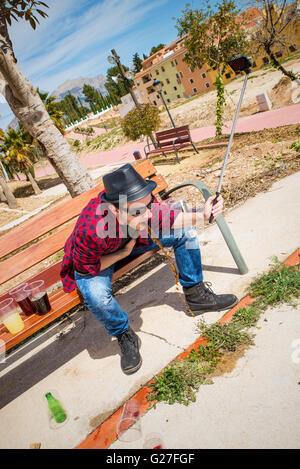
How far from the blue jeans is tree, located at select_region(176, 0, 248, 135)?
902cm

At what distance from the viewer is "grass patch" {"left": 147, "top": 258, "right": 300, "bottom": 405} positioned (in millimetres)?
1951

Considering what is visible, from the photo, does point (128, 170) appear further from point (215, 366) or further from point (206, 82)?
point (206, 82)

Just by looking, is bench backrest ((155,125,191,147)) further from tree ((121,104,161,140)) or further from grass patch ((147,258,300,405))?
grass patch ((147,258,300,405))

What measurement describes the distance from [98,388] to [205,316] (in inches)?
40.4

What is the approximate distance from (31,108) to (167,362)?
4.15m

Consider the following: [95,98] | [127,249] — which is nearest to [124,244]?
[127,249]

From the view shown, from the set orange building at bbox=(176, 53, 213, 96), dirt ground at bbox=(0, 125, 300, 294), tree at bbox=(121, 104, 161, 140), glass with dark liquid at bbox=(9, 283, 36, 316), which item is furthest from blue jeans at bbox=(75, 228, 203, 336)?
orange building at bbox=(176, 53, 213, 96)

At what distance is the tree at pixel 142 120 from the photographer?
500 inches

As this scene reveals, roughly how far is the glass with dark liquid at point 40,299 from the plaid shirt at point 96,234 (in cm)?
21

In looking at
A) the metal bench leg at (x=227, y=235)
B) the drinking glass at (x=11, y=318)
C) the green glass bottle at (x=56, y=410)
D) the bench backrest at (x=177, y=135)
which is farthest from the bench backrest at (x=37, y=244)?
the bench backrest at (x=177, y=135)

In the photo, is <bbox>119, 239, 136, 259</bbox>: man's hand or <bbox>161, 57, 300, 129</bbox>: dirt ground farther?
<bbox>161, 57, 300, 129</bbox>: dirt ground

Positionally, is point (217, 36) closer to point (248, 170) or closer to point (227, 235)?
point (248, 170)

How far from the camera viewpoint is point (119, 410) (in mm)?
2021

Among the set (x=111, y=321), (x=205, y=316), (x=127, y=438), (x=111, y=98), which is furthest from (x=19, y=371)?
(x=111, y=98)
